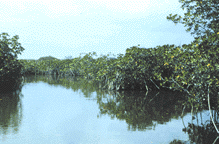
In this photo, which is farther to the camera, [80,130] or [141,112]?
[141,112]

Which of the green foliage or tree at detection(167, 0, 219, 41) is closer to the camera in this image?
tree at detection(167, 0, 219, 41)

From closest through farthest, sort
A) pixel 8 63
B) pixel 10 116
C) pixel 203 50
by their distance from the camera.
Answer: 1. pixel 203 50
2. pixel 10 116
3. pixel 8 63

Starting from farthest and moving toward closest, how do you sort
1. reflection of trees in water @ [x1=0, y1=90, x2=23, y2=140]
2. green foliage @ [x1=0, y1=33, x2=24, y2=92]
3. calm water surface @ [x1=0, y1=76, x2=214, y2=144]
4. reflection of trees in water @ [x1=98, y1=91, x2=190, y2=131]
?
green foliage @ [x1=0, y1=33, x2=24, y2=92] < reflection of trees in water @ [x1=98, y1=91, x2=190, y2=131] < reflection of trees in water @ [x1=0, y1=90, x2=23, y2=140] < calm water surface @ [x1=0, y1=76, x2=214, y2=144]

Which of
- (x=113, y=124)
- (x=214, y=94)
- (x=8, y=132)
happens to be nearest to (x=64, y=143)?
(x=8, y=132)

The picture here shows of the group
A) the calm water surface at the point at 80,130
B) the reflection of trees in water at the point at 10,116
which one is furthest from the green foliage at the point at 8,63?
the calm water surface at the point at 80,130

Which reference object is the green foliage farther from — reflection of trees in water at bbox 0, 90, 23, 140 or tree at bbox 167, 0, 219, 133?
tree at bbox 167, 0, 219, 133

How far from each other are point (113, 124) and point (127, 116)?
4.22 feet

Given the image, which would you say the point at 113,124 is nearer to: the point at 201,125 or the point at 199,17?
the point at 201,125

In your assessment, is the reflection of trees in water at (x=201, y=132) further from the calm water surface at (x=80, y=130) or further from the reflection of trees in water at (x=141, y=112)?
the reflection of trees in water at (x=141, y=112)

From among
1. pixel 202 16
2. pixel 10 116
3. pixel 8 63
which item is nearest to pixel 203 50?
pixel 202 16

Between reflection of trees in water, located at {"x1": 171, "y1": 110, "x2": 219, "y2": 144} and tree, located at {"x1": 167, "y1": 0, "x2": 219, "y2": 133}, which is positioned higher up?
tree, located at {"x1": 167, "y1": 0, "x2": 219, "y2": 133}

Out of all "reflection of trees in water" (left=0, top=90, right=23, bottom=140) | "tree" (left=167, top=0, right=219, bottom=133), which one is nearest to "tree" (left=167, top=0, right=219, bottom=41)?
"tree" (left=167, top=0, right=219, bottom=133)


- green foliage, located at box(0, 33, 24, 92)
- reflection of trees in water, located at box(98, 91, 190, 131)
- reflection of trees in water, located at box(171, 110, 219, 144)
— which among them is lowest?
reflection of trees in water, located at box(171, 110, 219, 144)

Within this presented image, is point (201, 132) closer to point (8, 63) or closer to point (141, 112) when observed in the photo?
point (141, 112)
